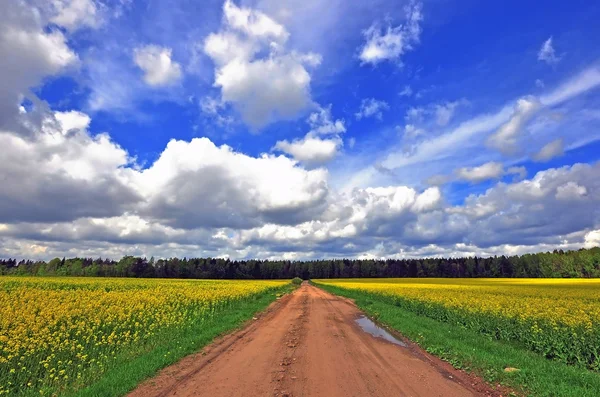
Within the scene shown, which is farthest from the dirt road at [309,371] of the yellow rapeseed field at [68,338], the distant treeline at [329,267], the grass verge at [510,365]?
the distant treeline at [329,267]

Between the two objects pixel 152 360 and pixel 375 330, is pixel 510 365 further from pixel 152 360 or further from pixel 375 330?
pixel 152 360

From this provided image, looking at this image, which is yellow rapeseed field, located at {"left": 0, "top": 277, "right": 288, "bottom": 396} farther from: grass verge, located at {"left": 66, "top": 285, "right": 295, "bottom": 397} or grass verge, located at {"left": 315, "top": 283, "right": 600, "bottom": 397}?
grass verge, located at {"left": 315, "top": 283, "right": 600, "bottom": 397}

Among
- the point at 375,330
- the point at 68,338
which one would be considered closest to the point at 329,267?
the point at 375,330

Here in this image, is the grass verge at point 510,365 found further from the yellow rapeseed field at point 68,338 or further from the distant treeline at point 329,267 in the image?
the distant treeline at point 329,267

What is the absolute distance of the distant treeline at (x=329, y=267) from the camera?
122m

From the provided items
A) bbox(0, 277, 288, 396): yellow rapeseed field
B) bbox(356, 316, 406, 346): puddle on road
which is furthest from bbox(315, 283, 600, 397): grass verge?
bbox(0, 277, 288, 396): yellow rapeseed field

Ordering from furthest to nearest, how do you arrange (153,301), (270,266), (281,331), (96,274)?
(270,266) < (96,274) < (153,301) < (281,331)

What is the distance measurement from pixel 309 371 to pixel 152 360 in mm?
4881

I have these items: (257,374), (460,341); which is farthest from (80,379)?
(460,341)

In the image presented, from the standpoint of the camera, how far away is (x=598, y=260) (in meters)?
109

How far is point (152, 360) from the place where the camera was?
34.2 feet

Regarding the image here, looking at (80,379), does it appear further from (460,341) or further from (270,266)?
(270,266)

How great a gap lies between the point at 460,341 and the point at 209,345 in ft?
33.2

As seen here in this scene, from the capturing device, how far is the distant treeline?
12188 centimetres
